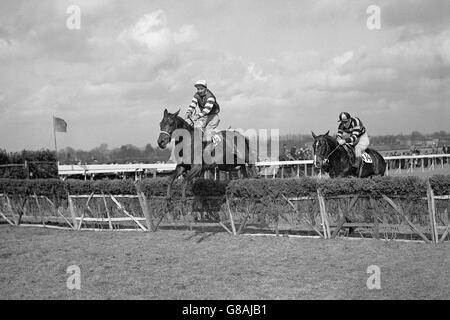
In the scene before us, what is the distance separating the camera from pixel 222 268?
8.04 meters

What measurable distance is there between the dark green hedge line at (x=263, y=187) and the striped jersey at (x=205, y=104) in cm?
179

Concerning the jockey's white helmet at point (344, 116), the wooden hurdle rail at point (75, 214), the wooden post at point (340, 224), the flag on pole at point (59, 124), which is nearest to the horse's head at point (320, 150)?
the jockey's white helmet at point (344, 116)

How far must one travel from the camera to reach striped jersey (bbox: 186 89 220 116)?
1084 centimetres

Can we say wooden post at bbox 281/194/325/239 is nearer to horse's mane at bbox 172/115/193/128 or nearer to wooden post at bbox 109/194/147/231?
horse's mane at bbox 172/115/193/128

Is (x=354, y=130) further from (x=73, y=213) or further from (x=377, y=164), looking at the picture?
(x=73, y=213)

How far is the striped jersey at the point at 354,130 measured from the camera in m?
13.2

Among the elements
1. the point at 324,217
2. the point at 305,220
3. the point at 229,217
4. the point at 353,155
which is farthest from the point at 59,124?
the point at 324,217

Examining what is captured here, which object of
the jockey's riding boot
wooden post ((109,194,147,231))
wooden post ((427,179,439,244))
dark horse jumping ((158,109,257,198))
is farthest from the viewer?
the jockey's riding boot

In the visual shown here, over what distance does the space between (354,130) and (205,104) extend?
4679 mm

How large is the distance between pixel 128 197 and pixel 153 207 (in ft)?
2.63

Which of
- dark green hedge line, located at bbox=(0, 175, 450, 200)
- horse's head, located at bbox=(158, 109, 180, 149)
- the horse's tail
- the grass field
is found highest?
horse's head, located at bbox=(158, 109, 180, 149)

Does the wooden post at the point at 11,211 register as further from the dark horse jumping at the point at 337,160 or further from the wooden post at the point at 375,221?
the wooden post at the point at 375,221

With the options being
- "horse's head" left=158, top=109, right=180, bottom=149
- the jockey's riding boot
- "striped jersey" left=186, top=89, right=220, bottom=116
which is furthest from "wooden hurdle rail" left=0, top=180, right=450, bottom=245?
the jockey's riding boot

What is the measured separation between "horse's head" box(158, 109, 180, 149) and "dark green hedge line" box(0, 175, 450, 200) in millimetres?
2055
